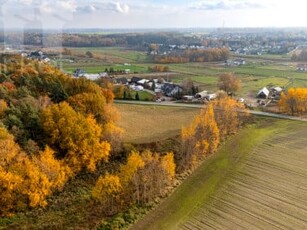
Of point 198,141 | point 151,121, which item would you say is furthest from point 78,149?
point 151,121

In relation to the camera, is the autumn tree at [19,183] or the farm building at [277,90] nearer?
the autumn tree at [19,183]

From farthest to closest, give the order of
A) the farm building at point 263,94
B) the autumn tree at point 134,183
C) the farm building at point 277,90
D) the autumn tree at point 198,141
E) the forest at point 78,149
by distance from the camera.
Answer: the farm building at point 277,90 < the farm building at point 263,94 < the autumn tree at point 198,141 < the forest at point 78,149 < the autumn tree at point 134,183

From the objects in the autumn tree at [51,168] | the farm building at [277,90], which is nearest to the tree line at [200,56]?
the farm building at [277,90]

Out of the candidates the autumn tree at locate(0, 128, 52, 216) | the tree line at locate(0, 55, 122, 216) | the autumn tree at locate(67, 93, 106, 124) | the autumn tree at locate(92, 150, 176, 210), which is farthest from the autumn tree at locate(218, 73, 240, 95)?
the autumn tree at locate(0, 128, 52, 216)

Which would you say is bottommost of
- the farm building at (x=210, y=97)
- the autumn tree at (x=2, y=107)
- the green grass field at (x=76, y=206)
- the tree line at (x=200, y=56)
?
the green grass field at (x=76, y=206)

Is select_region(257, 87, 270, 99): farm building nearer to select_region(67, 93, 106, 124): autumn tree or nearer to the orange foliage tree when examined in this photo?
the orange foliage tree

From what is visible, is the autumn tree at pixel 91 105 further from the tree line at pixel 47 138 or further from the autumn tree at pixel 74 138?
the autumn tree at pixel 74 138
